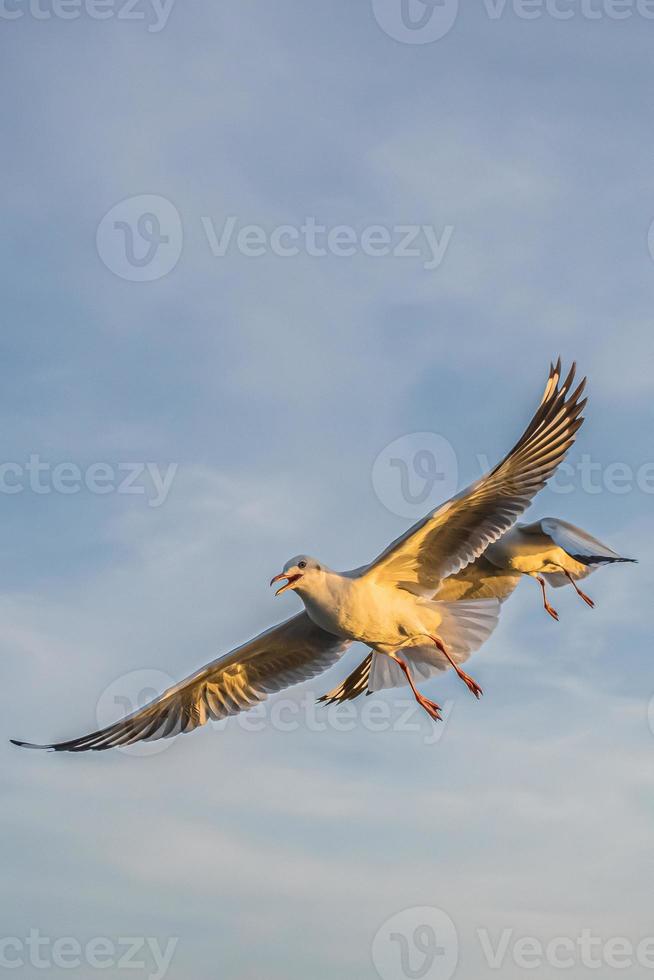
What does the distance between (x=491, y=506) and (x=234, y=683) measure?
3.22m

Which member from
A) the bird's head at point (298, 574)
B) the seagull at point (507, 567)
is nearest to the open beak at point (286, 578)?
the bird's head at point (298, 574)

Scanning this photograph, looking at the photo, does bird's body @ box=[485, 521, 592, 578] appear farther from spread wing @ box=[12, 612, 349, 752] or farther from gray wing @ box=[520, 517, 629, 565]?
spread wing @ box=[12, 612, 349, 752]

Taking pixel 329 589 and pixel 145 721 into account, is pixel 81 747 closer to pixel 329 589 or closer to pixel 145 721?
pixel 145 721

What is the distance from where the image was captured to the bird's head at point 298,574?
11.6m

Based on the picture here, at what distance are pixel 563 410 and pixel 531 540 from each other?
79.1 inches

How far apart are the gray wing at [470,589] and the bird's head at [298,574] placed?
251 centimetres

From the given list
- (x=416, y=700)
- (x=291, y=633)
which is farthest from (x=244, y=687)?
(x=416, y=700)

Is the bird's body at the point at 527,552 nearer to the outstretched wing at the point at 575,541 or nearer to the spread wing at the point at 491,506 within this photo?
the outstretched wing at the point at 575,541

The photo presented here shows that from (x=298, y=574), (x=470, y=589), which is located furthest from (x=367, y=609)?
(x=470, y=589)

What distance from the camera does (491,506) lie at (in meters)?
12.1

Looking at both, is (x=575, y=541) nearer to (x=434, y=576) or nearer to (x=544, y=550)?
(x=544, y=550)

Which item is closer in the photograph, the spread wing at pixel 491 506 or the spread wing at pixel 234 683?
the spread wing at pixel 491 506

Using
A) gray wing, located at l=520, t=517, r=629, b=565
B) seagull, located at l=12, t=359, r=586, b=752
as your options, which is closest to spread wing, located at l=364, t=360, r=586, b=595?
seagull, located at l=12, t=359, r=586, b=752

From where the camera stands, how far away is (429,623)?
12.3 metres
